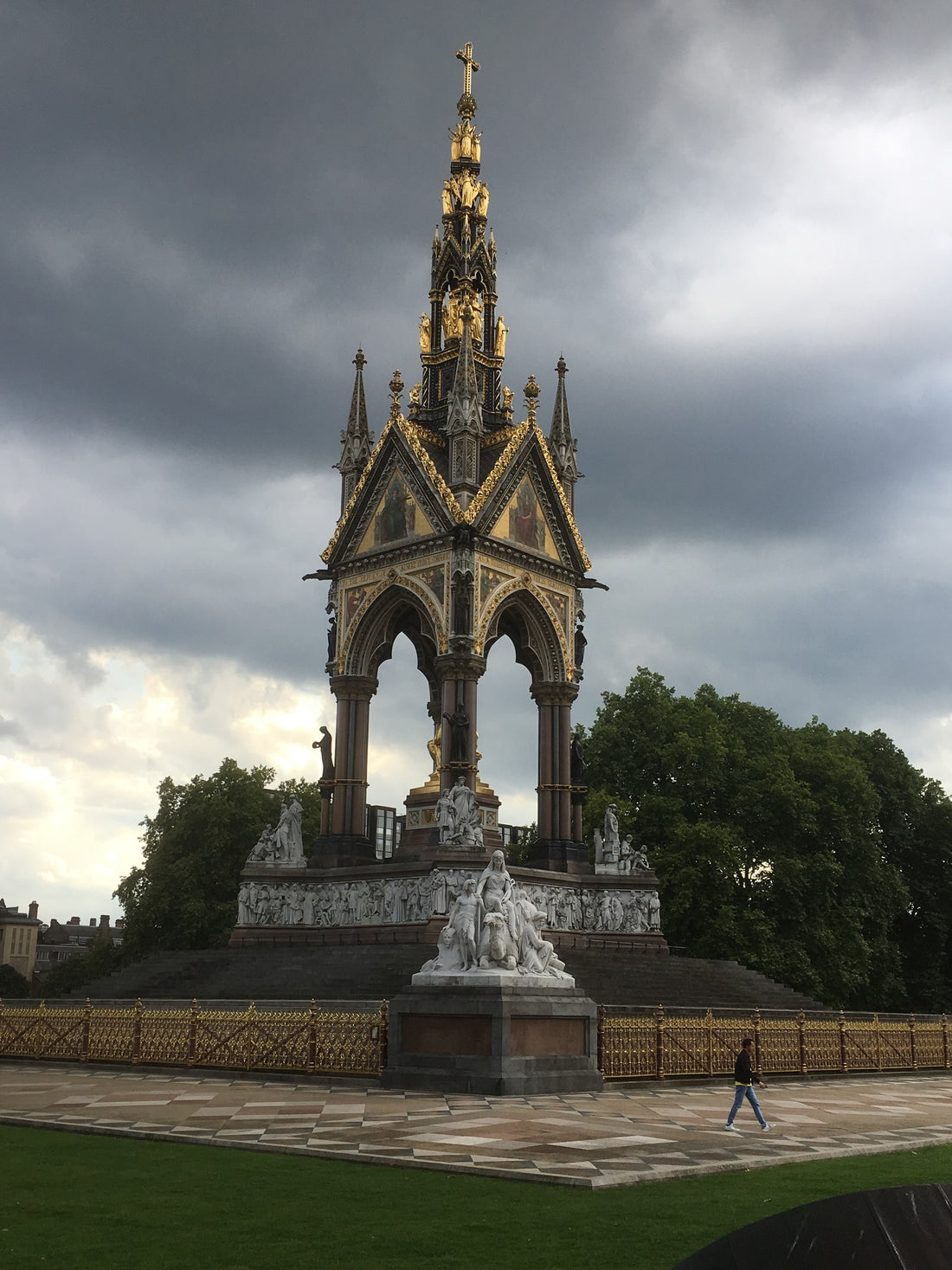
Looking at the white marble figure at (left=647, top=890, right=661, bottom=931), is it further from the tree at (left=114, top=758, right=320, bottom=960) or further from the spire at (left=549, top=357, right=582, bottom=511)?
the tree at (left=114, top=758, right=320, bottom=960)

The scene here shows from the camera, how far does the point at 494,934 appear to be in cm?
1806

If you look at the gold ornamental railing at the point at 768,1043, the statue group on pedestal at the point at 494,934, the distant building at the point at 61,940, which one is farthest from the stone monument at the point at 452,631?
the distant building at the point at 61,940

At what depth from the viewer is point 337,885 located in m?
30.5

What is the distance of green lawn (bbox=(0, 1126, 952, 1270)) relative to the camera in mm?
6789

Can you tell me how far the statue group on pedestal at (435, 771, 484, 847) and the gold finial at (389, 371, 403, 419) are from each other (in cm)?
1056

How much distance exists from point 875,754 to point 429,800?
79.9ft

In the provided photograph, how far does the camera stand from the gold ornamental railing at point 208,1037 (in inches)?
736

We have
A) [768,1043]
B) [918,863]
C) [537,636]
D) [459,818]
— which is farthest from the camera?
[918,863]

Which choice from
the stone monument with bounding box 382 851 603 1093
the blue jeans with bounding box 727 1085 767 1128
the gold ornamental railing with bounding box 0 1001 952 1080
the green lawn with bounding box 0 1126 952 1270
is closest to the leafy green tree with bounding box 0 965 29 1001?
the gold ornamental railing with bounding box 0 1001 952 1080

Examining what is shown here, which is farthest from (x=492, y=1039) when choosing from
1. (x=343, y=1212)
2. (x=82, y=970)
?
(x=82, y=970)

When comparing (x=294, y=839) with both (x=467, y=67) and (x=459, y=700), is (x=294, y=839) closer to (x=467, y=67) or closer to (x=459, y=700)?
(x=459, y=700)

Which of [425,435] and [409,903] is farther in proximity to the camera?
[425,435]

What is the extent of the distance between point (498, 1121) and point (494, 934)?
15.2 feet

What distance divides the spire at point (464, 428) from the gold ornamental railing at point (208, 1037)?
15104 millimetres
